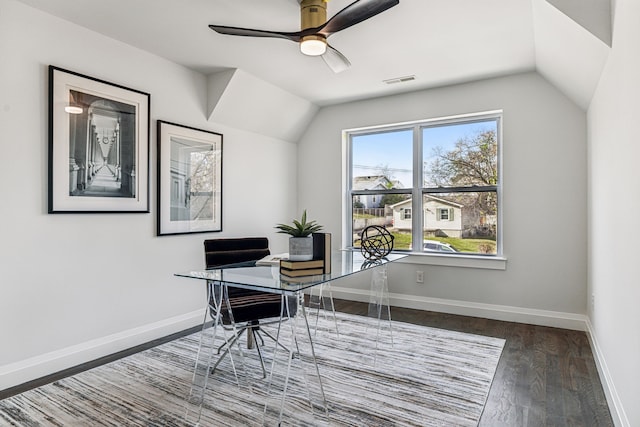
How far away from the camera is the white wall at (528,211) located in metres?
3.49

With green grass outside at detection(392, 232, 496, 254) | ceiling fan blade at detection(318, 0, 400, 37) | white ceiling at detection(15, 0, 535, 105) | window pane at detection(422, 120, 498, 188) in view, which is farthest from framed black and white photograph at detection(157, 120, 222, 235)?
window pane at detection(422, 120, 498, 188)

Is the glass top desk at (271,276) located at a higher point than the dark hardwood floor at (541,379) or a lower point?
higher

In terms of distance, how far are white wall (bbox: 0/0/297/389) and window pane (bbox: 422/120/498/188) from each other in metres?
2.53

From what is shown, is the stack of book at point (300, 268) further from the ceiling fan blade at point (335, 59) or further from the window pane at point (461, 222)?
the window pane at point (461, 222)

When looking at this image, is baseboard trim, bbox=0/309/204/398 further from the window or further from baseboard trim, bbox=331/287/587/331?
the window

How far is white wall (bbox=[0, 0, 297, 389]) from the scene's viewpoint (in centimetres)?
239

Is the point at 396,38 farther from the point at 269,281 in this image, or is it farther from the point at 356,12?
the point at 269,281

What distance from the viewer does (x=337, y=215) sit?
486 cm

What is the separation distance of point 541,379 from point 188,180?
329 centimetres

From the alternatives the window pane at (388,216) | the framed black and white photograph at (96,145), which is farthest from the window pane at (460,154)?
the framed black and white photograph at (96,145)

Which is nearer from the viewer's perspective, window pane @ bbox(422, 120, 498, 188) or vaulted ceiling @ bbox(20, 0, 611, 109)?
vaulted ceiling @ bbox(20, 0, 611, 109)

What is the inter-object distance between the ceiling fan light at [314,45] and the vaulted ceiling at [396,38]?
0.30 m

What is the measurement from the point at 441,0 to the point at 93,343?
3.45m

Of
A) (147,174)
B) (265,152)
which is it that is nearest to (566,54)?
(265,152)
